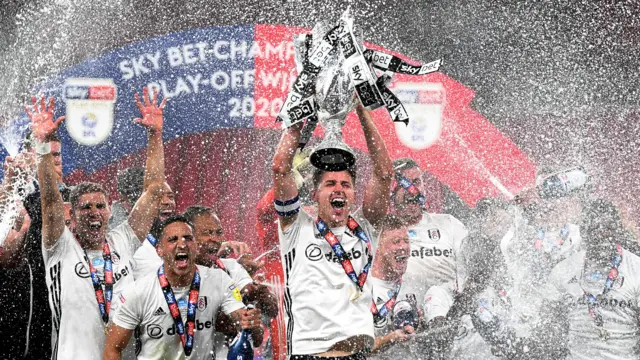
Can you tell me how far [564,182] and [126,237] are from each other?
3475mm

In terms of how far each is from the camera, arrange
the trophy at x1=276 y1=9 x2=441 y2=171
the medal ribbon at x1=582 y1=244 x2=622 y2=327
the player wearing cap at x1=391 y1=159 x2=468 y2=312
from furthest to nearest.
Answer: the player wearing cap at x1=391 y1=159 x2=468 y2=312 < the medal ribbon at x1=582 y1=244 x2=622 y2=327 < the trophy at x1=276 y1=9 x2=441 y2=171

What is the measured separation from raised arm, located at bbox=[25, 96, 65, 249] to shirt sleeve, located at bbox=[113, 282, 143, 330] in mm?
577

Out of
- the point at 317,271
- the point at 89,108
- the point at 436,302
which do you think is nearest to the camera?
the point at 317,271

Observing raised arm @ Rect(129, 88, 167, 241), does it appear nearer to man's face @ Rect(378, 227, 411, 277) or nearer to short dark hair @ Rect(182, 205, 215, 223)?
short dark hair @ Rect(182, 205, 215, 223)

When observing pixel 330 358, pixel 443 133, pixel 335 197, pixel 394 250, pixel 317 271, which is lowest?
pixel 330 358

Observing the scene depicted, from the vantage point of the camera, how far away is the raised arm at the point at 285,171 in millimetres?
5570

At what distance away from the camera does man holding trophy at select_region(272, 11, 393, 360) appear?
5594 mm

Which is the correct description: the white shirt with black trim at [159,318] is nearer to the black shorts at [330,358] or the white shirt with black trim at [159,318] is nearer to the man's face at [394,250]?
the black shorts at [330,358]

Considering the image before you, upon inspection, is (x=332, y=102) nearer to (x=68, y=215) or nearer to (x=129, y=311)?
(x=129, y=311)

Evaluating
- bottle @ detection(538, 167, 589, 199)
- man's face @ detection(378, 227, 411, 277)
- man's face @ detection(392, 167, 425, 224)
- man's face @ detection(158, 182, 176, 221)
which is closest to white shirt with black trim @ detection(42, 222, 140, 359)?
man's face @ detection(158, 182, 176, 221)

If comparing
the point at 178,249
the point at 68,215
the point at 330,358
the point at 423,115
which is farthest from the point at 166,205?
Answer: the point at 423,115

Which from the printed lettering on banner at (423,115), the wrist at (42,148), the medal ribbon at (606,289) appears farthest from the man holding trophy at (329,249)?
the printed lettering on banner at (423,115)

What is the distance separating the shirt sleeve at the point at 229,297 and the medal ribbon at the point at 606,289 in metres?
2.92

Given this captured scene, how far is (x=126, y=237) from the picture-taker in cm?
668
